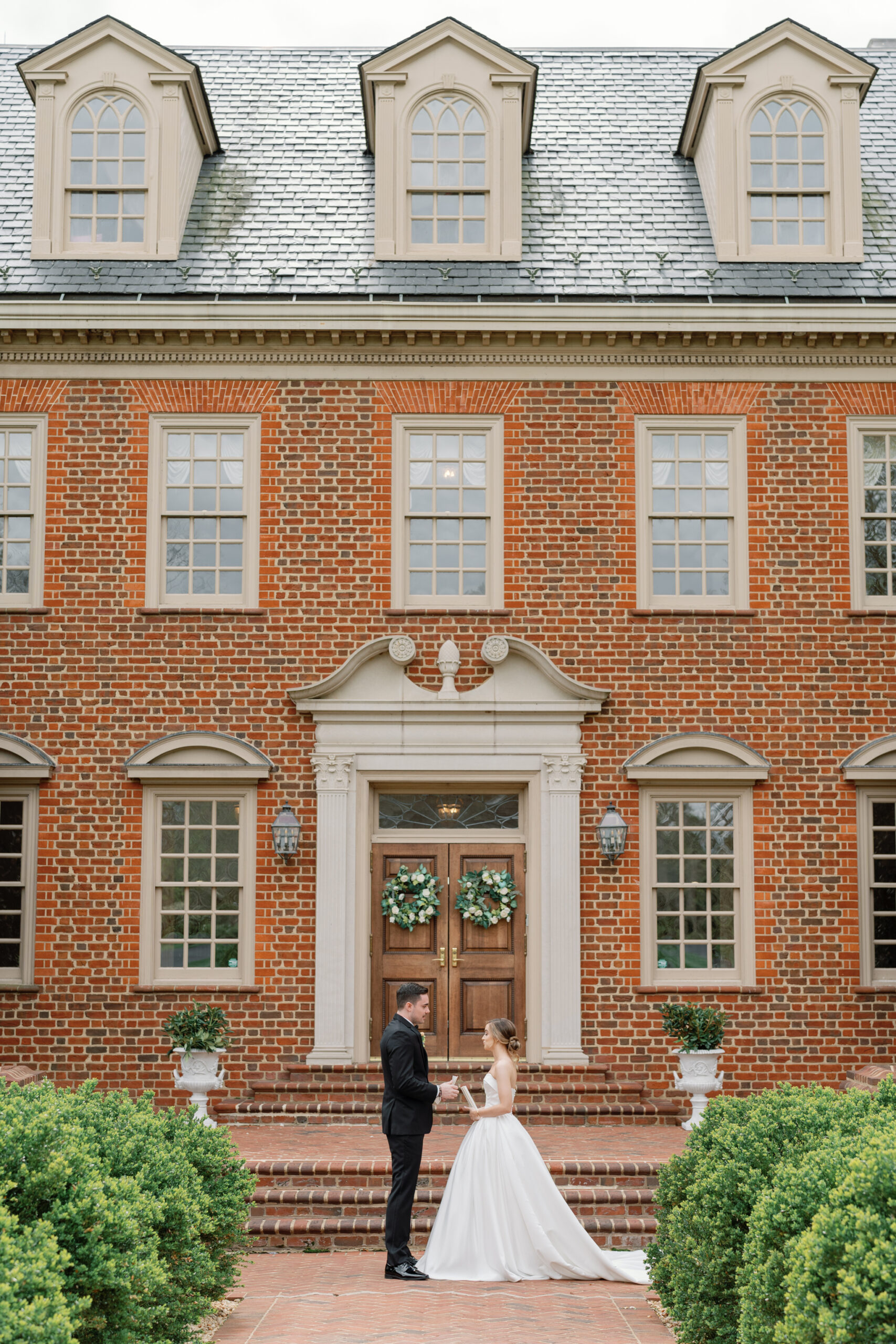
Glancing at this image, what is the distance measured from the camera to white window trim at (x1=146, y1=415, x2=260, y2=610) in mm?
13547

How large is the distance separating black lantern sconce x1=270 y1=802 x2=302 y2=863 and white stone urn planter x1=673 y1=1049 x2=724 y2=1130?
4.01 metres

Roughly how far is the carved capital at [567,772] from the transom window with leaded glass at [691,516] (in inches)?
74.5

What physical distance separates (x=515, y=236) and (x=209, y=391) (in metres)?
3.53

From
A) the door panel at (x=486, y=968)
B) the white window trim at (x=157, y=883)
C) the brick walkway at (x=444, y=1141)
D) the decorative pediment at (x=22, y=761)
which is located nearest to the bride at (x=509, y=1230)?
the brick walkway at (x=444, y=1141)

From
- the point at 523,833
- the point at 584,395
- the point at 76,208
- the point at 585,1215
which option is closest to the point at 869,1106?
the point at 585,1215

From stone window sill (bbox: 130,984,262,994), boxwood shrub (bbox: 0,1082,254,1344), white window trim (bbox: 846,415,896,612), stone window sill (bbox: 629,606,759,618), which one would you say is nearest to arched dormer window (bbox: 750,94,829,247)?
white window trim (bbox: 846,415,896,612)

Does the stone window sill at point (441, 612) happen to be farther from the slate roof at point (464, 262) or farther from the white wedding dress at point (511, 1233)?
the white wedding dress at point (511, 1233)

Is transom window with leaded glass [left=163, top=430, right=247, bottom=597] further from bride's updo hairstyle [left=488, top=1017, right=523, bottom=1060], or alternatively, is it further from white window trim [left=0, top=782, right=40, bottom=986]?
bride's updo hairstyle [left=488, top=1017, right=523, bottom=1060]

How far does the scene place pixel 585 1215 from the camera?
9.78 m

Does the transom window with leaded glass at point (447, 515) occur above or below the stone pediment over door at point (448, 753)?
above

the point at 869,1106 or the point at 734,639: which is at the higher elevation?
the point at 734,639

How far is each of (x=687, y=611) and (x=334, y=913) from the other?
14.7 ft

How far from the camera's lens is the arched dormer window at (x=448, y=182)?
1430 centimetres

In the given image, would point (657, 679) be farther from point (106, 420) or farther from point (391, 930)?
point (106, 420)
